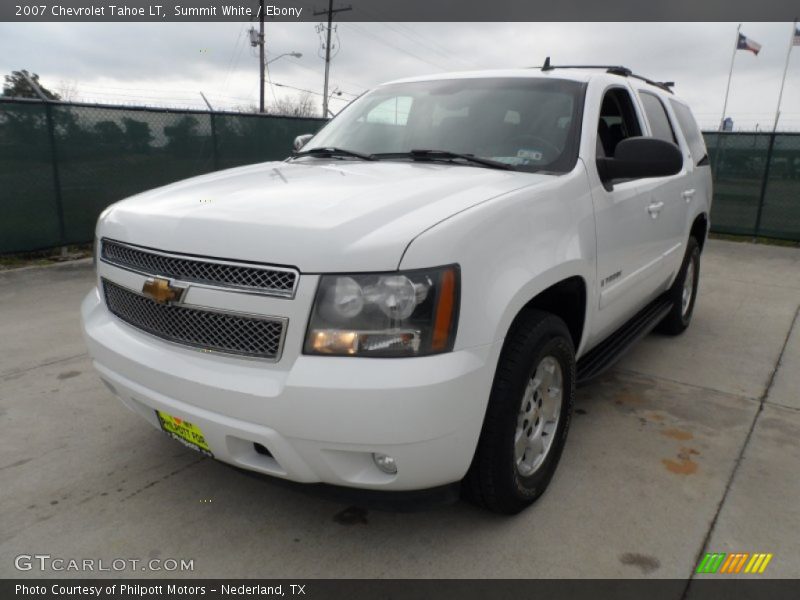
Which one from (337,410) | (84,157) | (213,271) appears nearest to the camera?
(337,410)

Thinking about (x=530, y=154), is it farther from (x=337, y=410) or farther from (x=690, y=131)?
(x=690, y=131)

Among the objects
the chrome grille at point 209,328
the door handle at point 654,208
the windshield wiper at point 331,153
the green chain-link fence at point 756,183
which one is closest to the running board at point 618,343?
the door handle at point 654,208

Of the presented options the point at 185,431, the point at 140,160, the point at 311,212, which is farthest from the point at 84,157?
the point at 311,212

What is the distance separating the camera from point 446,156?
2.94m

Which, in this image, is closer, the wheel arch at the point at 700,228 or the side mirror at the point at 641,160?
the side mirror at the point at 641,160

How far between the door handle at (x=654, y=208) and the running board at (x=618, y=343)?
2.47 feet

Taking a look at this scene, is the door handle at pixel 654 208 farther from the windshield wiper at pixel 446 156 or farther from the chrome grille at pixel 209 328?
the chrome grille at pixel 209 328

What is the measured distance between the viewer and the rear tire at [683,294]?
15.7 feet

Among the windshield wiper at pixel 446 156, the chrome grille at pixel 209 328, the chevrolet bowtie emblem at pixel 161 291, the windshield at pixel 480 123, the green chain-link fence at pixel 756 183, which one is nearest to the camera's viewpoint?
the chrome grille at pixel 209 328

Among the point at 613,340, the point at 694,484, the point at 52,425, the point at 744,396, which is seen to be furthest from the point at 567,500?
the point at 52,425

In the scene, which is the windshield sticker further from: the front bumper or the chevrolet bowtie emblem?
the chevrolet bowtie emblem

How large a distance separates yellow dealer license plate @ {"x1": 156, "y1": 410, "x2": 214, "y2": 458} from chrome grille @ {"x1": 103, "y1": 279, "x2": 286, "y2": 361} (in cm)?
29

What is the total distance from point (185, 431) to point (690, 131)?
14.9 ft

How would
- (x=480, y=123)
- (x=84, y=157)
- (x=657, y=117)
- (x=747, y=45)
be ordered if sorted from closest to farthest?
(x=480, y=123)
(x=657, y=117)
(x=84, y=157)
(x=747, y=45)
